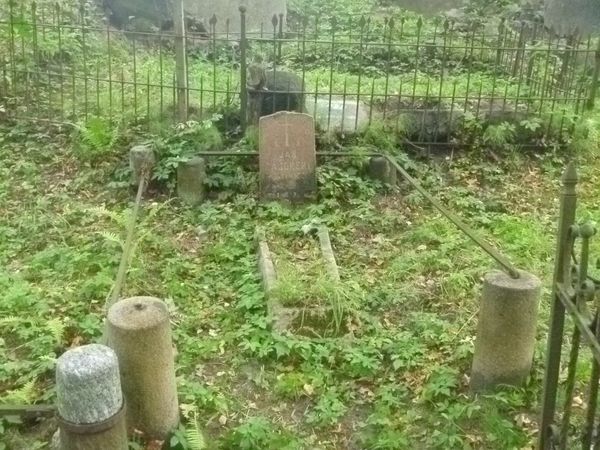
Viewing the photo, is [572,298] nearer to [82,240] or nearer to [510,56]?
[82,240]

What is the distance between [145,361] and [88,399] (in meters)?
0.48

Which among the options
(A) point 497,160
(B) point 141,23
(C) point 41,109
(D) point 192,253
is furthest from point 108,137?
(B) point 141,23

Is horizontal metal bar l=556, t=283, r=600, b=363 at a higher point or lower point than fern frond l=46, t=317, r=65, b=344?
higher

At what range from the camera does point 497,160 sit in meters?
7.69

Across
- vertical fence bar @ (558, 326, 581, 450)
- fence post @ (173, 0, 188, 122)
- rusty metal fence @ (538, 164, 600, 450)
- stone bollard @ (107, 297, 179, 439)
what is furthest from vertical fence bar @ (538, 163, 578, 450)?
fence post @ (173, 0, 188, 122)

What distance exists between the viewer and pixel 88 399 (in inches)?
121

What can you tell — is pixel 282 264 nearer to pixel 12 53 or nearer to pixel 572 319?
pixel 572 319

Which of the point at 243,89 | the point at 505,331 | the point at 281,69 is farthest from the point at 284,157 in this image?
the point at 505,331

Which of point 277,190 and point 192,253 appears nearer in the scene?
point 192,253

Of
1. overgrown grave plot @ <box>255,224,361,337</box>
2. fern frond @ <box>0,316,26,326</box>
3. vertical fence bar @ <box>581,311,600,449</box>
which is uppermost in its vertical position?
vertical fence bar @ <box>581,311,600,449</box>

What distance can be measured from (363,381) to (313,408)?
0.39m

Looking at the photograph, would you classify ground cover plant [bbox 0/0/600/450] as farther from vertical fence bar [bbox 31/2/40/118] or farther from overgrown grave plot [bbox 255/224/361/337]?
vertical fence bar [bbox 31/2/40/118]

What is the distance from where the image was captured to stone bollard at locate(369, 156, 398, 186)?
7.08 metres

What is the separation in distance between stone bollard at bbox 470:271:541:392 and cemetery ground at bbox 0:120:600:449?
13 centimetres
